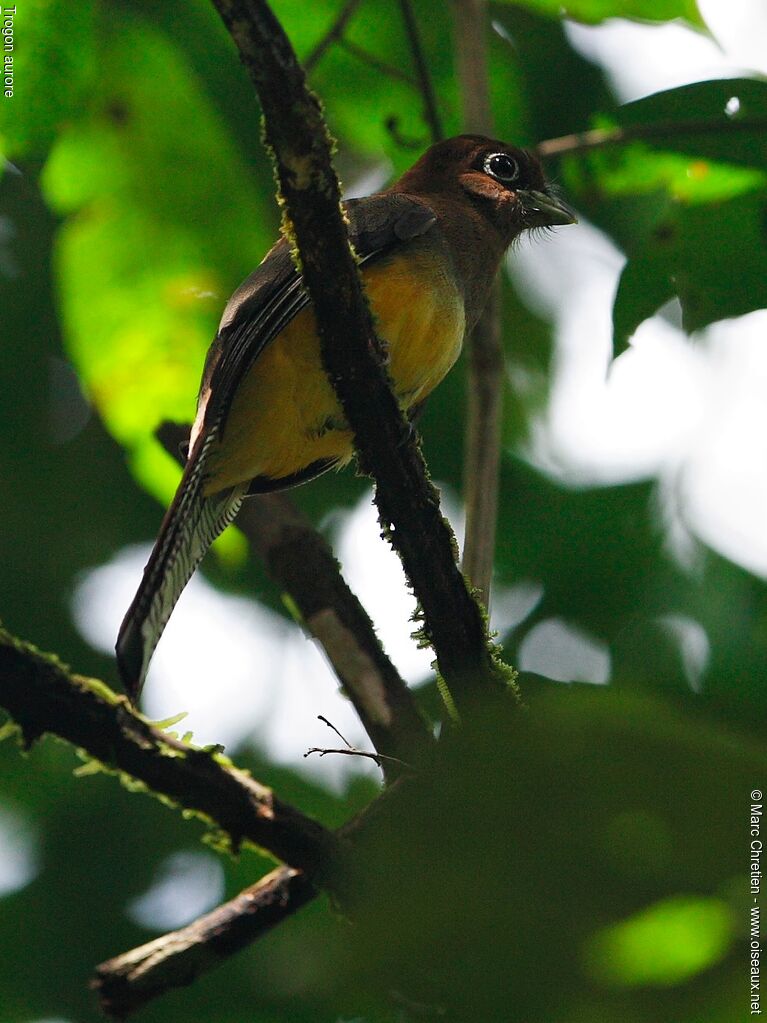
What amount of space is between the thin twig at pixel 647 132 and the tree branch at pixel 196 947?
2.62 metres

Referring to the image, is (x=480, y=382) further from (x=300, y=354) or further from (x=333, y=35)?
(x=333, y=35)

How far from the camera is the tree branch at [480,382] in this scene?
13.6 feet

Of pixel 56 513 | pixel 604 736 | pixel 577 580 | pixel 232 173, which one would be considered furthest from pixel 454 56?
pixel 604 736

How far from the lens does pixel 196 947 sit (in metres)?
3.05

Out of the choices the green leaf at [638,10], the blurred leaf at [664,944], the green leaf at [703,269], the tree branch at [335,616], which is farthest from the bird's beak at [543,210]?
the blurred leaf at [664,944]

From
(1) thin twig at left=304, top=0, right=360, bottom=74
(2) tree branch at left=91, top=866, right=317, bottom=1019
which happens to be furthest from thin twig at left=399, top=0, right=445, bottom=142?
(2) tree branch at left=91, top=866, right=317, bottom=1019

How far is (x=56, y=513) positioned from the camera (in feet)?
22.9

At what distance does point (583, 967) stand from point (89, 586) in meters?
6.25

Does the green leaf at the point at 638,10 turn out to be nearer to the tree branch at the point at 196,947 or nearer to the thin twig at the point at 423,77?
the thin twig at the point at 423,77

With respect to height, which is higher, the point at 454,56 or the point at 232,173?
the point at 454,56

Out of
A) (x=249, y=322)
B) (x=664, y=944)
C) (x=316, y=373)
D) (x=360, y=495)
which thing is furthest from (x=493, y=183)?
(x=664, y=944)

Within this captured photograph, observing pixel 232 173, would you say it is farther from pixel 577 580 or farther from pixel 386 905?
pixel 386 905

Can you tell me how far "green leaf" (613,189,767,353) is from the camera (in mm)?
3869

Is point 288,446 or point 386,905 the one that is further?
point 288,446
